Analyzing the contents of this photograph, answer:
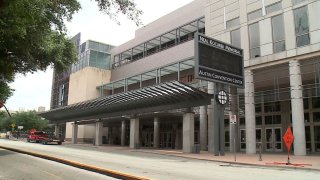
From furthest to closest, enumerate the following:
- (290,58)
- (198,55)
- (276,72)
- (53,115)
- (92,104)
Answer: (53,115), (92,104), (276,72), (290,58), (198,55)

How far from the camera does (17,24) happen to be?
10.8 metres

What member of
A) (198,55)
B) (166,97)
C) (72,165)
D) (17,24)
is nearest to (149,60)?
(166,97)

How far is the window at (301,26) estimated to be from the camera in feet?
95.8

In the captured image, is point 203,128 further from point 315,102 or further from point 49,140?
point 49,140

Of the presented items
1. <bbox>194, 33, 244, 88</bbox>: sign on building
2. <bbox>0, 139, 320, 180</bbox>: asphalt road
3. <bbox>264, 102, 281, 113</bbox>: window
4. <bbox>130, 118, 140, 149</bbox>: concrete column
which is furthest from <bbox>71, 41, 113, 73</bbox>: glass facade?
<bbox>0, 139, 320, 180</bbox>: asphalt road

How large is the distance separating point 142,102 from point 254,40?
13.7 metres

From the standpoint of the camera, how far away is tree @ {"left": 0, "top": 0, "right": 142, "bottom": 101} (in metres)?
9.04

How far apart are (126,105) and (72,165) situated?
27124 millimetres

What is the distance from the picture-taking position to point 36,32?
46.0 ft

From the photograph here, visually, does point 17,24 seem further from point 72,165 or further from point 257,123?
point 257,123

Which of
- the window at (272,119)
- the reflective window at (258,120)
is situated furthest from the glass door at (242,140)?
the window at (272,119)

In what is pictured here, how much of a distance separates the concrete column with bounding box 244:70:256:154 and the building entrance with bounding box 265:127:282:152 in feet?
14.8

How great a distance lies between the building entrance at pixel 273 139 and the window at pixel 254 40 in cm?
843

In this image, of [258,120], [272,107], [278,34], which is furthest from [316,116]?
[278,34]
